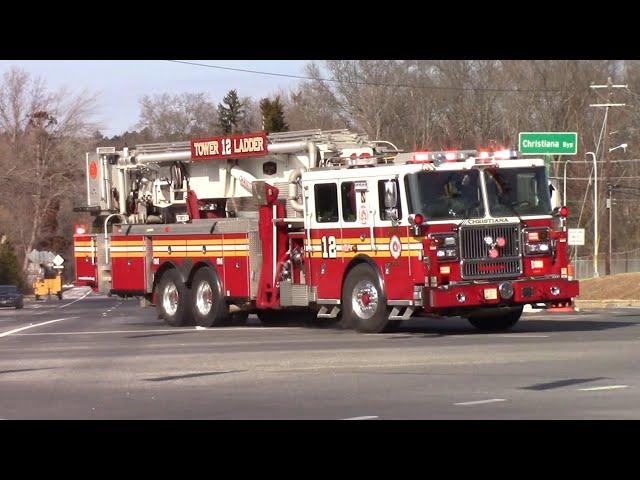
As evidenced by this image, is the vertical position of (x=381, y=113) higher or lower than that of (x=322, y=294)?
higher

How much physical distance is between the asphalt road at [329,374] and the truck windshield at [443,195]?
2.04 m

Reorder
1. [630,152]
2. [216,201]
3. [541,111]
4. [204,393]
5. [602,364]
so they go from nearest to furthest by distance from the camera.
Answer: [204,393]
[602,364]
[216,201]
[541,111]
[630,152]

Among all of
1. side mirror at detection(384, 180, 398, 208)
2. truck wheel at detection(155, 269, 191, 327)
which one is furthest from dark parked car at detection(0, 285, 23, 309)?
side mirror at detection(384, 180, 398, 208)

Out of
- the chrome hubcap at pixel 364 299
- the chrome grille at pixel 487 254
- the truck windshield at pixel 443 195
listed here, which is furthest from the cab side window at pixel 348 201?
the chrome grille at pixel 487 254

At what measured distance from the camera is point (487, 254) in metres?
19.8

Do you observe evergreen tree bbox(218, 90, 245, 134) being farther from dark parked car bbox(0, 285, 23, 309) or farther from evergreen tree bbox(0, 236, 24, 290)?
dark parked car bbox(0, 285, 23, 309)

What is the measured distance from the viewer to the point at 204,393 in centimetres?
1317

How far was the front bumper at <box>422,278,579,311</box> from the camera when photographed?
1931cm

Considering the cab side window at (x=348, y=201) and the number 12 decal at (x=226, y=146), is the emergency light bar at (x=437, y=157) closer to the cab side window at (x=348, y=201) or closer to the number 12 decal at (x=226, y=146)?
the cab side window at (x=348, y=201)

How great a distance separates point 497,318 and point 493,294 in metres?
2.25
